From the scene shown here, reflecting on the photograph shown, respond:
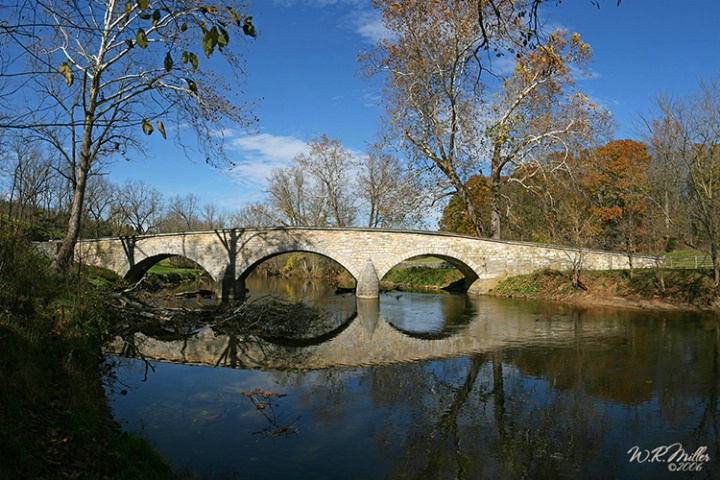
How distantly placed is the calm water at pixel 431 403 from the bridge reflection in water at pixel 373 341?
0.25ft

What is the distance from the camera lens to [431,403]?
7539 millimetres

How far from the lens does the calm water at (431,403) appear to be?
5527 mm

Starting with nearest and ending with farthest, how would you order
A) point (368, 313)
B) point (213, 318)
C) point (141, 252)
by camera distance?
point (213, 318), point (368, 313), point (141, 252)

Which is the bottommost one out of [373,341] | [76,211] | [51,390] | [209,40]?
[373,341]

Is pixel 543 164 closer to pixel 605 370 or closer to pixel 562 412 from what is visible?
pixel 605 370

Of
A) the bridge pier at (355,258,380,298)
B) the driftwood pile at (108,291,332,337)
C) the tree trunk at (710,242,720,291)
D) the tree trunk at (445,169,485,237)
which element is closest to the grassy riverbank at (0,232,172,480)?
the driftwood pile at (108,291,332,337)

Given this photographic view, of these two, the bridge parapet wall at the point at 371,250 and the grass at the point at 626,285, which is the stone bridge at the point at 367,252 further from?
the grass at the point at 626,285

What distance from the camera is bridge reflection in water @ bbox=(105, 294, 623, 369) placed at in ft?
35.4

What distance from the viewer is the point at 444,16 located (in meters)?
22.2

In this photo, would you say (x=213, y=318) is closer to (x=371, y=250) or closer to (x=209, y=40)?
(x=371, y=250)

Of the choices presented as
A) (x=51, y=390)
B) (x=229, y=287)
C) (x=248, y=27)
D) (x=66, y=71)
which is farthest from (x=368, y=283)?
(x=248, y=27)
